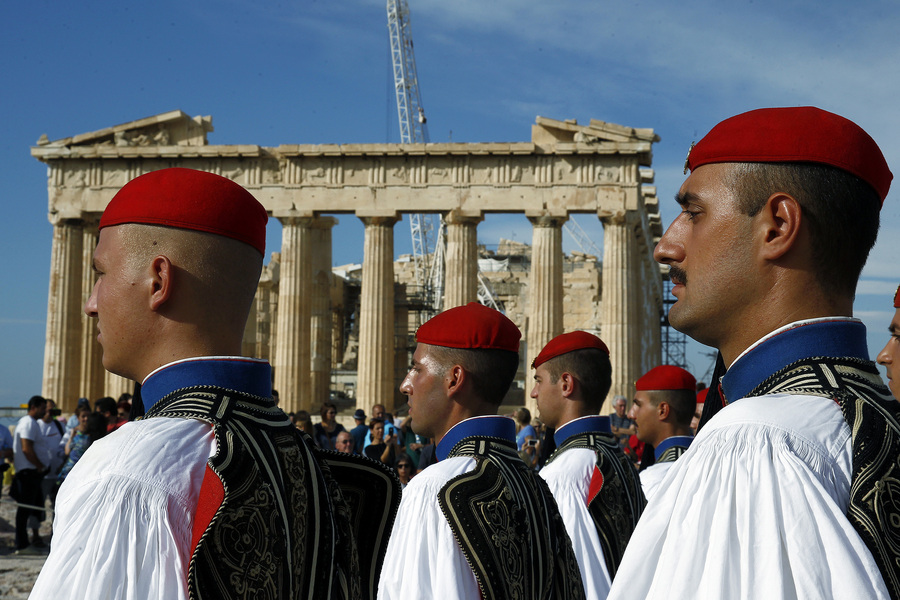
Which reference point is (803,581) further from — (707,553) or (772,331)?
(772,331)

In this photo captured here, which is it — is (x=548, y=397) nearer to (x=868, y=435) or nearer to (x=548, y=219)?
(x=868, y=435)

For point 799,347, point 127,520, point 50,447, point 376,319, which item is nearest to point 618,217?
point 376,319

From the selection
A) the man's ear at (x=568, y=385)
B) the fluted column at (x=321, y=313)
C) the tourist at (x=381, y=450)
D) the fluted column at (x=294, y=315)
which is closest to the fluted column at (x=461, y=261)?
the fluted column at (x=294, y=315)

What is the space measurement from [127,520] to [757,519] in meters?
1.20

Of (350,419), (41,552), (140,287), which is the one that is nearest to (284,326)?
(350,419)

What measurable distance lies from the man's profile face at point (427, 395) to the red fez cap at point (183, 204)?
1795 millimetres

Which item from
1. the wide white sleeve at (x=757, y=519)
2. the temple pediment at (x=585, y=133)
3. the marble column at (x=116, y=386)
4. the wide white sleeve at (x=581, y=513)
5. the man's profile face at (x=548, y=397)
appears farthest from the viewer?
the marble column at (x=116, y=386)

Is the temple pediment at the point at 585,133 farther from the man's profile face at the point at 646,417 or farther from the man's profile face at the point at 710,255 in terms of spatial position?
the man's profile face at the point at 710,255

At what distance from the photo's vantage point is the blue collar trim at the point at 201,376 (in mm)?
2357

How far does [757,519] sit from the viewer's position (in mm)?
1679

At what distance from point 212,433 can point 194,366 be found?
21 centimetres

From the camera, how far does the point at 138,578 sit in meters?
1.96

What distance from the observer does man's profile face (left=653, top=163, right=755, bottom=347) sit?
2076 millimetres

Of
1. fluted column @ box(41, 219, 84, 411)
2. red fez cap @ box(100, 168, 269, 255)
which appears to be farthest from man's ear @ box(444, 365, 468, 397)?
fluted column @ box(41, 219, 84, 411)
